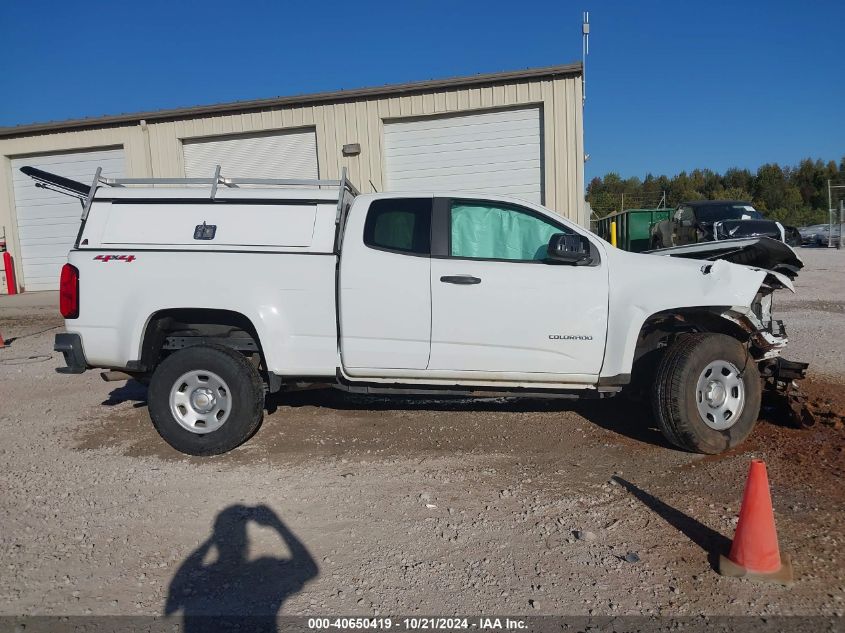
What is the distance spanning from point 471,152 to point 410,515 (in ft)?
38.4

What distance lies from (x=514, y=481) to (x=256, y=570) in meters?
1.89

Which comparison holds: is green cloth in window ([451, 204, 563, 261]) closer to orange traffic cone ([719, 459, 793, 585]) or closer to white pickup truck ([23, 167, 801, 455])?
white pickup truck ([23, 167, 801, 455])

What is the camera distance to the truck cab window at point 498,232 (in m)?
5.27

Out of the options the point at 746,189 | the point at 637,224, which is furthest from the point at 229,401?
the point at 746,189

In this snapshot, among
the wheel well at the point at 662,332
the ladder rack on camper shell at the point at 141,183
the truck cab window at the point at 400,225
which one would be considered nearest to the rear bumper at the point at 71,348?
the ladder rack on camper shell at the point at 141,183

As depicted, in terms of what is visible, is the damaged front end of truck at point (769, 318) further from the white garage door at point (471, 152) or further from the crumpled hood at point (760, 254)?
the white garage door at point (471, 152)

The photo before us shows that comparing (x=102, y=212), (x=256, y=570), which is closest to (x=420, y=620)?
(x=256, y=570)

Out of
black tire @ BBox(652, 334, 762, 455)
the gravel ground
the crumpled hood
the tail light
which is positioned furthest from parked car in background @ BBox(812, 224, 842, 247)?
the tail light

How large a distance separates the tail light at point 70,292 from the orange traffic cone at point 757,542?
4.83 m

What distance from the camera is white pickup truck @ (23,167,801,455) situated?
16.6 feet

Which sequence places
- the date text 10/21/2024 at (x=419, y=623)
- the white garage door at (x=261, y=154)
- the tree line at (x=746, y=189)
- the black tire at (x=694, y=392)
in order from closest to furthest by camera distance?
1. the date text 10/21/2024 at (x=419, y=623)
2. the black tire at (x=694, y=392)
3. the white garage door at (x=261, y=154)
4. the tree line at (x=746, y=189)

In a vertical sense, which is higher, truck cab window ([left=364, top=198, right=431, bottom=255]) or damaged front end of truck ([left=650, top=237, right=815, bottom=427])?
truck cab window ([left=364, top=198, right=431, bottom=255])

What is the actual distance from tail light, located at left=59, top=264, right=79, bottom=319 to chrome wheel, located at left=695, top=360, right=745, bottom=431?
4846 mm

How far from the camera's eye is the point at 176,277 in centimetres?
519
